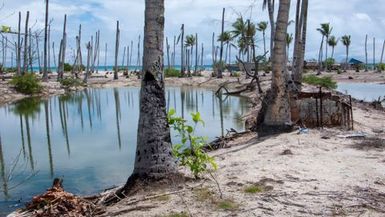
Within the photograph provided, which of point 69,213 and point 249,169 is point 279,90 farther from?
point 69,213

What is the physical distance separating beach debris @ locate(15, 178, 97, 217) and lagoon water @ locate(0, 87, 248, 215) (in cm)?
64

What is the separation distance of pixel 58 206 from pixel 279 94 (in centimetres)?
→ 703

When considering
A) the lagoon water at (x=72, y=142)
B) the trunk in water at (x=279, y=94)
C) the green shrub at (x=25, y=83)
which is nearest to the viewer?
the lagoon water at (x=72, y=142)

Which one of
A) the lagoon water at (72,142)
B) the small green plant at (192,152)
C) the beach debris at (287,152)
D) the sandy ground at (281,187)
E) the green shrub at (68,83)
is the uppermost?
the green shrub at (68,83)

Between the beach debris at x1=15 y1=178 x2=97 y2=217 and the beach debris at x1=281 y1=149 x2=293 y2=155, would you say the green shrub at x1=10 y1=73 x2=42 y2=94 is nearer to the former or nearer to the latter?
the beach debris at x1=281 y1=149 x2=293 y2=155

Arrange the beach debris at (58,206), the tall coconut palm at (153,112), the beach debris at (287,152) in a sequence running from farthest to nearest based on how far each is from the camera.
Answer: the beach debris at (287,152) < the tall coconut palm at (153,112) < the beach debris at (58,206)

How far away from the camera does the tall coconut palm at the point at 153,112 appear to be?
24.3ft

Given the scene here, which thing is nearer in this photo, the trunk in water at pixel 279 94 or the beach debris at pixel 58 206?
the beach debris at pixel 58 206

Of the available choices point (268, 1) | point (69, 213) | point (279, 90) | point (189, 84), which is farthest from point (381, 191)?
point (189, 84)

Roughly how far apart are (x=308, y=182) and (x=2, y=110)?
24491mm

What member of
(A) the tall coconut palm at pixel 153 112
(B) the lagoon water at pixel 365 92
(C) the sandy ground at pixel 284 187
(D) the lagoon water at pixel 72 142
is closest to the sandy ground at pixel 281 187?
(C) the sandy ground at pixel 284 187

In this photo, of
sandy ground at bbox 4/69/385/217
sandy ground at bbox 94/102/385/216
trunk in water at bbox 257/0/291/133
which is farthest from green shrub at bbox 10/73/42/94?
sandy ground at bbox 94/102/385/216

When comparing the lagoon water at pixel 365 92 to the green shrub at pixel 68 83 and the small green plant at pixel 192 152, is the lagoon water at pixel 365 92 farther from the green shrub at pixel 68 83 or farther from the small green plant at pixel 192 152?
the green shrub at pixel 68 83

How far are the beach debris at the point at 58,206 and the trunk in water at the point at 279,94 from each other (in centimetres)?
628
